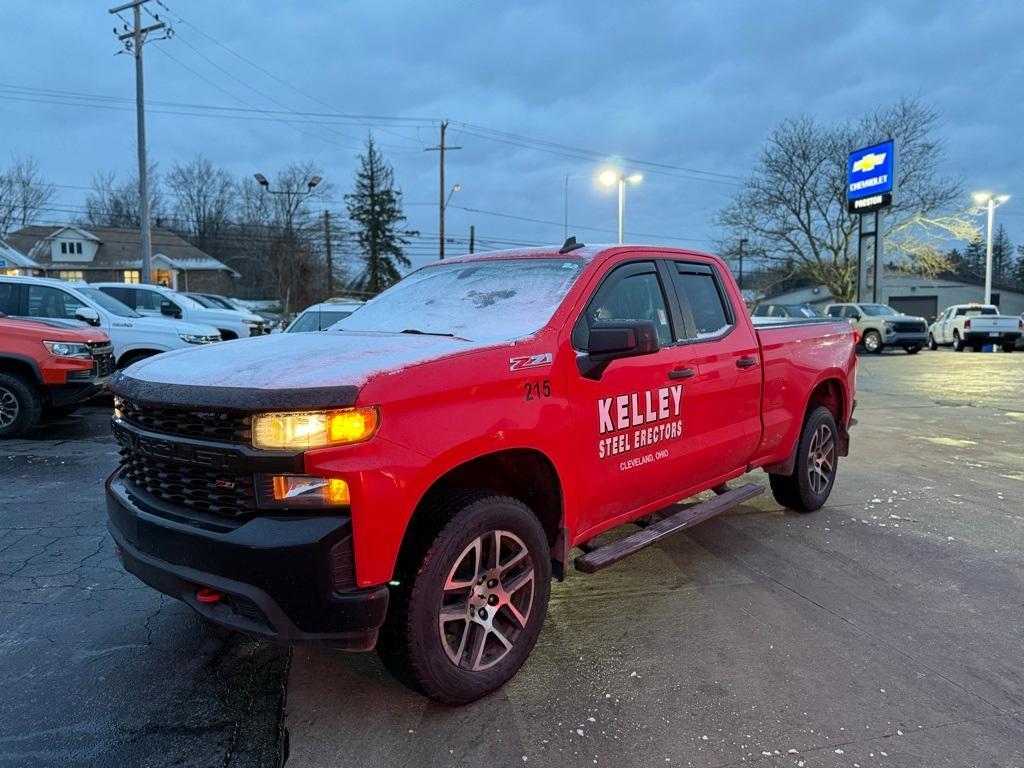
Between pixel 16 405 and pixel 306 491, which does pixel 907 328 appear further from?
pixel 306 491

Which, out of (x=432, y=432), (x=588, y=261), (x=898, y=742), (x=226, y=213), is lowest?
(x=898, y=742)

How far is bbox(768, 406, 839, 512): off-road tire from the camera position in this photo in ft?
17.2

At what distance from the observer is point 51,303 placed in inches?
405

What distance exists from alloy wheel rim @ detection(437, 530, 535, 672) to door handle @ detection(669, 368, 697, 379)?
1332 millimetres

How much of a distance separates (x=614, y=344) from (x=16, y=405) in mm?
7860

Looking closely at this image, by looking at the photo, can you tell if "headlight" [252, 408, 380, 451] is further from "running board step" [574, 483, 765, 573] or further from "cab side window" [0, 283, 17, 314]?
"cab side window" [0, 283, 17, 314]

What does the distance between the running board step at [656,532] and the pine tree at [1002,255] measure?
400 ft

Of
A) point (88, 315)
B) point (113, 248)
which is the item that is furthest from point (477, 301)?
point (113, 248)

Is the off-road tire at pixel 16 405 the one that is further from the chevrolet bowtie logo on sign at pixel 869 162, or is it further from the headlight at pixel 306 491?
the chevrolet bowtie logo on sign at pixel 869 162

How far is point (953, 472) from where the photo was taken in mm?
6875

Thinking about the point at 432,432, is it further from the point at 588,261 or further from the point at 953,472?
the point at 953,472

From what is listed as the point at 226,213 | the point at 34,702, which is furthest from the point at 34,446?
the point at 226,213

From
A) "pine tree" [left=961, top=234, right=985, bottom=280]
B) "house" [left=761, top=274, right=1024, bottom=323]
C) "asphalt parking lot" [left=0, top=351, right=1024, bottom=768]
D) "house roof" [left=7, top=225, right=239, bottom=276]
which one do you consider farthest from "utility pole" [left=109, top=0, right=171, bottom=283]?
"pine tree" [left=961, top=234, right=985, bottom=280]

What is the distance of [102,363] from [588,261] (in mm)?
7432
